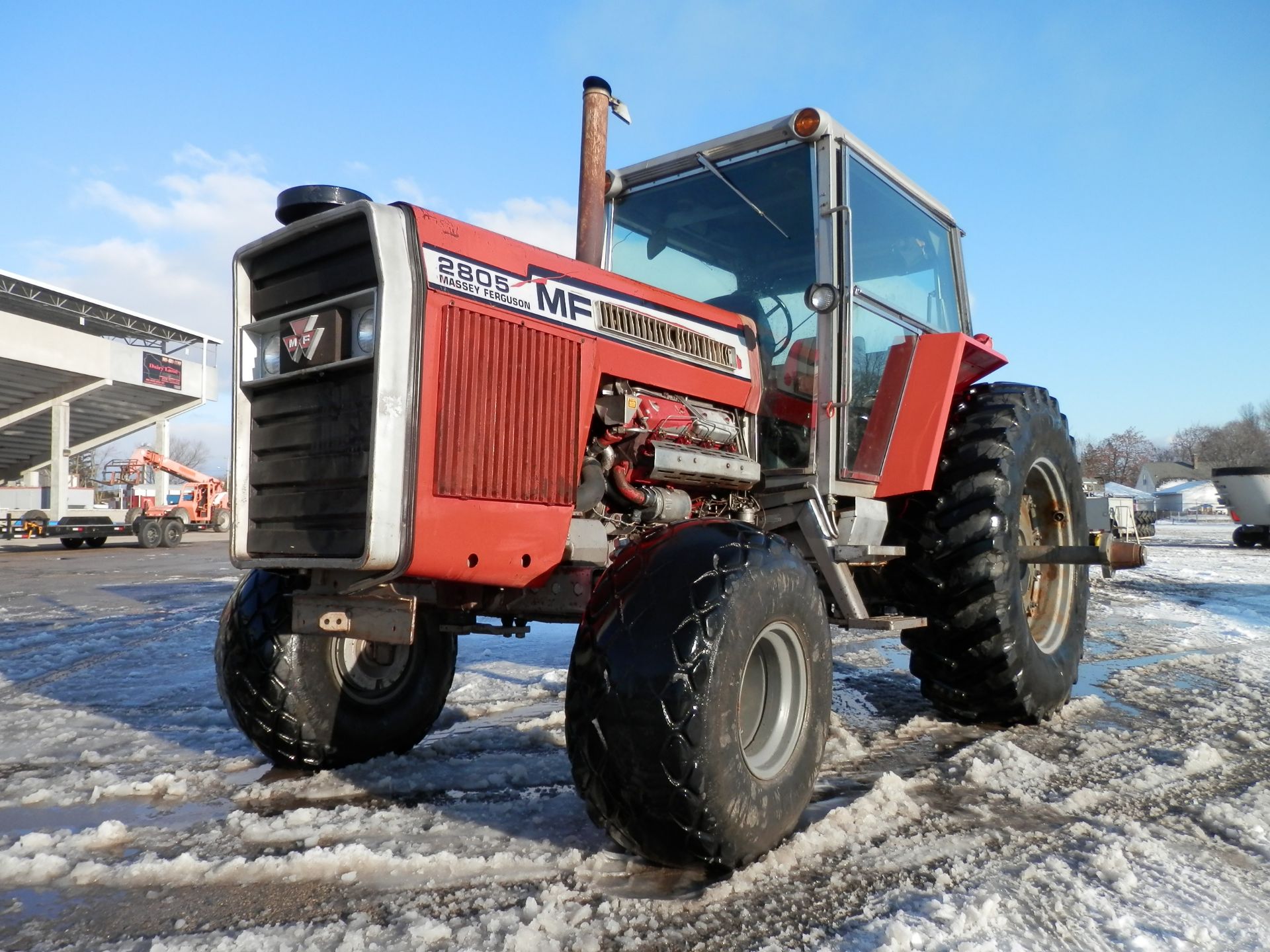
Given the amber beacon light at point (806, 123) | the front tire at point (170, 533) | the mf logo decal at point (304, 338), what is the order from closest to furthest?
the mf logo decal at point (304, 338) < the amber beacon light at point (806, 123) < the front tire at point (170, 533)

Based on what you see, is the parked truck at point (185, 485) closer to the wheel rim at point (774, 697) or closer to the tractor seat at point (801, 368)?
the tractor seat at point (801, 368)

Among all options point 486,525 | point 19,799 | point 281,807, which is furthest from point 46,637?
point 486,525

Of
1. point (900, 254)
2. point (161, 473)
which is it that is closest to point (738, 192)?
point (900, 254)

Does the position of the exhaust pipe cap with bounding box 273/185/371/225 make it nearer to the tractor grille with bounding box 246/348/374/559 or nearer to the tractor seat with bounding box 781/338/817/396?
the tractor grille with bounding box 246/348/374/559

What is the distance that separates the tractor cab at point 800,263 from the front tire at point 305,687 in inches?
72.2

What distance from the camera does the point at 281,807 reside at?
311 cm

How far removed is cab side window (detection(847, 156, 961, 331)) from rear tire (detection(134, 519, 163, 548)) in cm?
2392

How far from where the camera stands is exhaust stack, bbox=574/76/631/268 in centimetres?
423

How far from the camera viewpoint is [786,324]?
162 inches

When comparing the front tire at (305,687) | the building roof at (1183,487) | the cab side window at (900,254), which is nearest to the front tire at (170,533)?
the front tire at (305,687)

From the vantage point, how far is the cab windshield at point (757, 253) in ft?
13.2

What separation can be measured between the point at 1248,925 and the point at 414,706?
9.48ft

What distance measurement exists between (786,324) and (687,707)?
2.25 meters

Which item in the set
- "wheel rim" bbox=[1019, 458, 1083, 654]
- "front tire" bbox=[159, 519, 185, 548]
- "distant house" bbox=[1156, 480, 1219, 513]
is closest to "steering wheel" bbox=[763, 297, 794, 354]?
"wheel rim" bbox=[1019, 458, 1083, 654]
